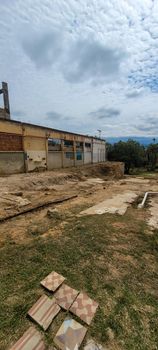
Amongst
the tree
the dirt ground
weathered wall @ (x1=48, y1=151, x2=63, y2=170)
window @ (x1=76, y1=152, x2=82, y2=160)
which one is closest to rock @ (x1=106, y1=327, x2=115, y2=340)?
the dirt ground

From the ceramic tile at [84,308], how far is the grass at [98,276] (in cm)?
6

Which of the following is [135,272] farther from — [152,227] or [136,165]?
[136,165]

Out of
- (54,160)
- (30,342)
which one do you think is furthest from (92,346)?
(54,160)

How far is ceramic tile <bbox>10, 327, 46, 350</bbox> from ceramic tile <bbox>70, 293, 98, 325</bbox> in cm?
41

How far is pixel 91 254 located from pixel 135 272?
73cm

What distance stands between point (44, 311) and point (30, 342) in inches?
11.9

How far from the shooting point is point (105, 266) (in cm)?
261

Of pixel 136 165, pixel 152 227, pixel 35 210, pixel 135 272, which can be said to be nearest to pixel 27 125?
pixel 35 210

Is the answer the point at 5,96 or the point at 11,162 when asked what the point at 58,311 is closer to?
the point at 11,162

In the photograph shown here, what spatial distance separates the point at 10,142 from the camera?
1204 cm

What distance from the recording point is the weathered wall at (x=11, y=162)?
11.8m

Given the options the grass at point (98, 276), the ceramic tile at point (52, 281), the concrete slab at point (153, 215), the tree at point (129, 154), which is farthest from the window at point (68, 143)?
the ceramic tile at point (52, 281)

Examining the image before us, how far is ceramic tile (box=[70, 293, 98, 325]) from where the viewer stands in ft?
5.94

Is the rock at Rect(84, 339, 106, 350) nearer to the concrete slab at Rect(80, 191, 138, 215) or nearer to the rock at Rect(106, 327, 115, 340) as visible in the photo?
the rock at Rect(106, 327, 115, 340)
